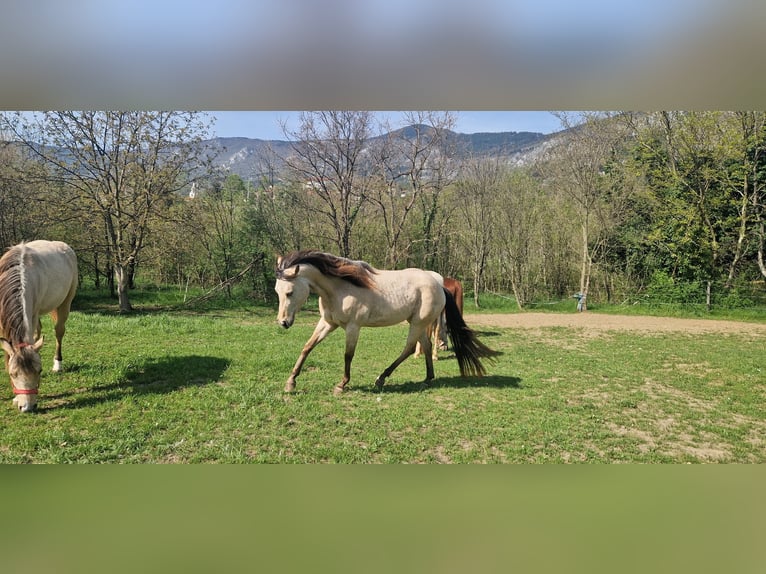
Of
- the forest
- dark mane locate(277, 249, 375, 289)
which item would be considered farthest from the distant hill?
dark mane locate(277, 249, 375, 289)

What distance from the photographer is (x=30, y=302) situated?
237cm

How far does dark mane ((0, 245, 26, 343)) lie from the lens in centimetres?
222

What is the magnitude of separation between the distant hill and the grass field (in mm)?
1256

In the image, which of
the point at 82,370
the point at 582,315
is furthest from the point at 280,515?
the point at 582,315

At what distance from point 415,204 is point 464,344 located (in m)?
1.25

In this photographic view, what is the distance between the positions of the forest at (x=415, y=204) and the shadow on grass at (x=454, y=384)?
3.37 ft

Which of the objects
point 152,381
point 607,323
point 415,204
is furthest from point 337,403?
point 607,323

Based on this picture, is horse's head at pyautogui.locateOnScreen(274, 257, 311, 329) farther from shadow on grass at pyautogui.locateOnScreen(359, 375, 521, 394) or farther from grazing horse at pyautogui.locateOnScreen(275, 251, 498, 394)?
shadow on grass at pyautogui.locateOnScreen(359, 375, 521, 394)

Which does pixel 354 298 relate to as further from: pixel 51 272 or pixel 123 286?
pixel 51 272

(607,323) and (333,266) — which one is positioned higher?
(333,266)
